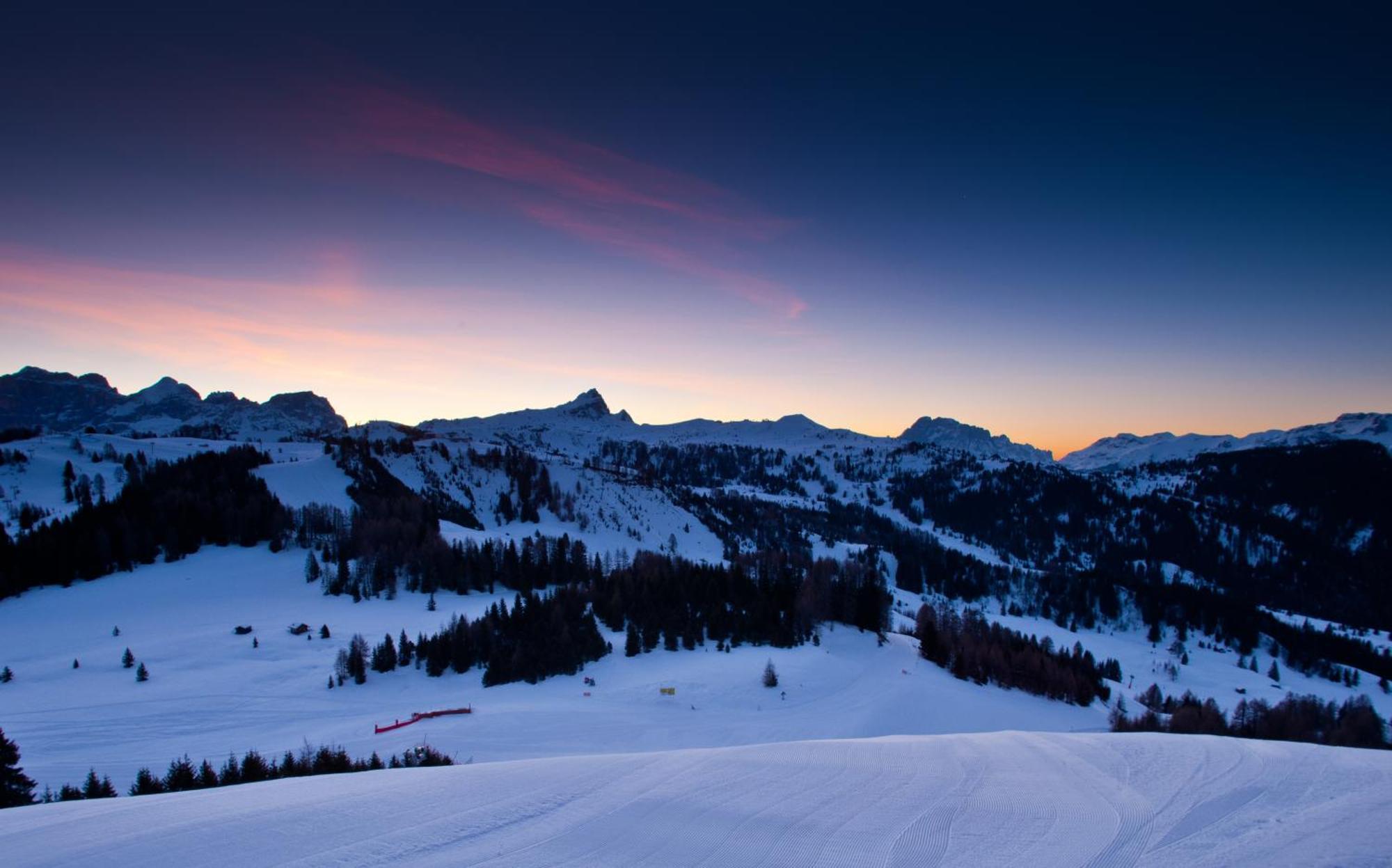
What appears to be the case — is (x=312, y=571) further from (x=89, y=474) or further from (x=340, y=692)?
(x=89, y=474)

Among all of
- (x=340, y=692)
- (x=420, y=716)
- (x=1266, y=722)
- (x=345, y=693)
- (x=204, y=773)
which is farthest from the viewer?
(x=1266, y=722)

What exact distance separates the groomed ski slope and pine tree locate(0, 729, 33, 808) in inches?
720

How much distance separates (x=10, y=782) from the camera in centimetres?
2150

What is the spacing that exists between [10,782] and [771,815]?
29371mm

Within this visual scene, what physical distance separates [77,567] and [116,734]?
2347 inches

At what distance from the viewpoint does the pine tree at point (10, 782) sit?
2105 cm

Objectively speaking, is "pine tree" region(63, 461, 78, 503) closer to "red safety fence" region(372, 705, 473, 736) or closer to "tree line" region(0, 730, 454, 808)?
"red safety fence" region(372, 705, 473, 736)

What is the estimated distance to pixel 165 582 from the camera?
255 ft

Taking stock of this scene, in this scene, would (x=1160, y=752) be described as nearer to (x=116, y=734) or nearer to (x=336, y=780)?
(x=336, y=780)

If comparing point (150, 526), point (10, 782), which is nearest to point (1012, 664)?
point (10, 782)

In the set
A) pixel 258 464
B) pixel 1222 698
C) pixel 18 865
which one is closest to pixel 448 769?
pixel 18 865

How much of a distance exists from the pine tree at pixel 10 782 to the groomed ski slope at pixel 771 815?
18293 millimetres

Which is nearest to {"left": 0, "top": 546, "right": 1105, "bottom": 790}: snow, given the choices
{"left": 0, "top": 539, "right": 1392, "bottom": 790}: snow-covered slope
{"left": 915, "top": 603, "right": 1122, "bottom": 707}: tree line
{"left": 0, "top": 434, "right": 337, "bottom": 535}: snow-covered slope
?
{"left": 0, "top": 539, "right": 1392, "bottom": 790}: snow-covered slope

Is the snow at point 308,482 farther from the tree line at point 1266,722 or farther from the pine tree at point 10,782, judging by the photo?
the tree line at point 1266,722
